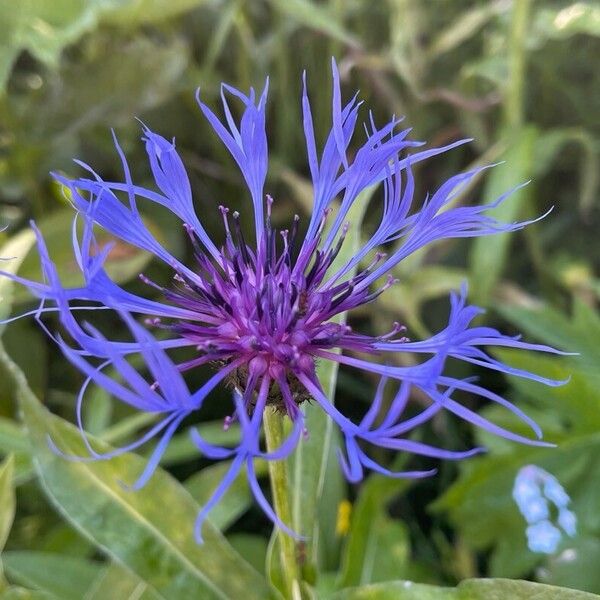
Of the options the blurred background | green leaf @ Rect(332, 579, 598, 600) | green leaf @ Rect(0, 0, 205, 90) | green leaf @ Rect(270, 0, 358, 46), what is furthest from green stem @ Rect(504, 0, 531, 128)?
green leaf @ Rect(332, 579, 598, 600)

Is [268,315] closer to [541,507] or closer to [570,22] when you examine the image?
[541,507]

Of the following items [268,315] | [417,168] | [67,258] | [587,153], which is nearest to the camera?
[268,315]

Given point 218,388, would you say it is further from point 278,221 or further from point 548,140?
point 548,140

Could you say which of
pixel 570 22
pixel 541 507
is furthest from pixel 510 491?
pixel 570 22

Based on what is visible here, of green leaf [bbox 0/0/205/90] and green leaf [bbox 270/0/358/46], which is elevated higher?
green leaf [bbox 0/0/205/90]

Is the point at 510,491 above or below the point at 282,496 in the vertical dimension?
below

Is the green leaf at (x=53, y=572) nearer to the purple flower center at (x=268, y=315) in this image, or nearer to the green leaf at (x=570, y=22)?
the purple flower center at (x=268, y=315)

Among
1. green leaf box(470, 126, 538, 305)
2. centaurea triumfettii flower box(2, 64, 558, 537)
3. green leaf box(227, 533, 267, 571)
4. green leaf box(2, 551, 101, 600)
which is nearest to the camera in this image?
centaurea triumfettii flower box(2, 64, 558, 537)

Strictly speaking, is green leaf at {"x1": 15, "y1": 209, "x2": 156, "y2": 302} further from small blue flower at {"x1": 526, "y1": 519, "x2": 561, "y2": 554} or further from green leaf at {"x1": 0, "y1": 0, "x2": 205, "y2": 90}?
small blue flower at {"x1": 526, "y1": 519, "x2": 561, "y2": 554}

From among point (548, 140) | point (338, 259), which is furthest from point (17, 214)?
point (548, 140)
